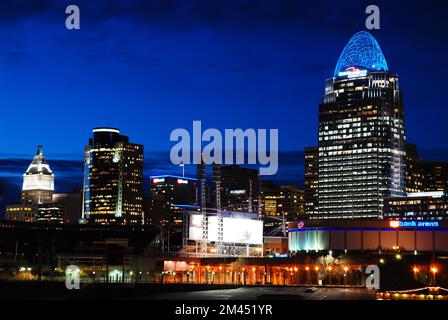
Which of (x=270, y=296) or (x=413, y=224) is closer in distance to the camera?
(x=270, y=296)

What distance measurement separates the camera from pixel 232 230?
17725cm

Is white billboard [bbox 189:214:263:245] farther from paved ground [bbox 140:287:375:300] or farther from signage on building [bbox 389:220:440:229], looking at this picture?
paved ground [bbox 140:287:375:300]

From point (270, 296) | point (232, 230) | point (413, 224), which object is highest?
point (413, 224)

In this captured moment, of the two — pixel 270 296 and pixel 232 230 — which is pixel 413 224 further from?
pixel 270 296

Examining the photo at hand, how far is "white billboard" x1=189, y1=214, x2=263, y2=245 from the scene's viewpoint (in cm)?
16562

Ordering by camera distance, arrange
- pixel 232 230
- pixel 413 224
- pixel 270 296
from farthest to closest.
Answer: pixel 232 230 → pixel 413 224 → pixel 270 296

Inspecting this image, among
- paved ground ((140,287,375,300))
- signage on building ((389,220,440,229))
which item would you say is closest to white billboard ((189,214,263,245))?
signage on building ((389,220,440,229))

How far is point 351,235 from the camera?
577 feet

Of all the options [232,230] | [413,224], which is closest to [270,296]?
[232,230]
